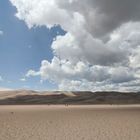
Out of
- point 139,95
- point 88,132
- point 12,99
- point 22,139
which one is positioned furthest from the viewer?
point 139,95

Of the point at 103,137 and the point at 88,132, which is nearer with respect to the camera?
the point at 103,137

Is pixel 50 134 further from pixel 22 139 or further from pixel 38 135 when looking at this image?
pixel 22 139

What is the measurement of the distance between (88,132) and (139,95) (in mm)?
118965

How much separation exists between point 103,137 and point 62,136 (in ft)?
7.87

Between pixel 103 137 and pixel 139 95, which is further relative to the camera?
pixel 139 95

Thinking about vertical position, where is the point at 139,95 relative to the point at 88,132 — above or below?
→ above

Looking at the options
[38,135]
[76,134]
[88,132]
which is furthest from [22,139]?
[88,132]

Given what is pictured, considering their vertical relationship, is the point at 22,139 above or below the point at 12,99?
below

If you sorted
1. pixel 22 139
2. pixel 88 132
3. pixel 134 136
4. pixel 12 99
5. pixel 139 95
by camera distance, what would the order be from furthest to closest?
pixel 139 95 < pixel 12 99 < pixel 88 132 < pixel 134 136 < pixel 22 139

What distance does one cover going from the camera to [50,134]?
1457 cm

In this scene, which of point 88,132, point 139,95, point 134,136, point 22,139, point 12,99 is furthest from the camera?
point 139,95

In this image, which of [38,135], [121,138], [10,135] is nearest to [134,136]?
[121,138]

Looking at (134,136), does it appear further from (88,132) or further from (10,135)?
(10,135)

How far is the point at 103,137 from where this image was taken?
44.2ft
